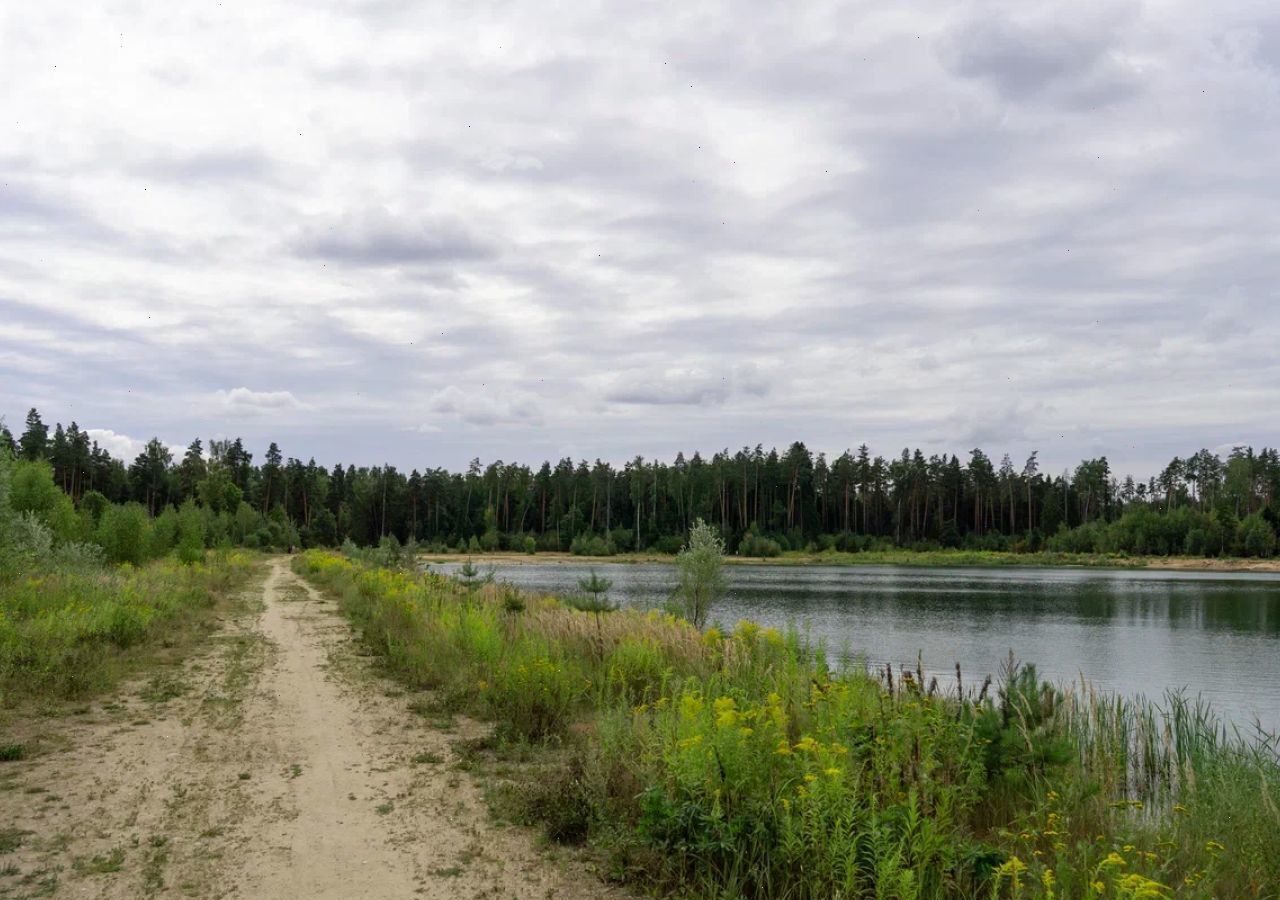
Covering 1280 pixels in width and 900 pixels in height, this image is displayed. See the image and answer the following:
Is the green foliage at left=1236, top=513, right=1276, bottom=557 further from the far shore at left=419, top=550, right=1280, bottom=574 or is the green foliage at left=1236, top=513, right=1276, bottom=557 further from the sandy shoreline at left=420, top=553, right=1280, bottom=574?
the sandy shoreline at left=420, top=553, right=1280, bottom=574

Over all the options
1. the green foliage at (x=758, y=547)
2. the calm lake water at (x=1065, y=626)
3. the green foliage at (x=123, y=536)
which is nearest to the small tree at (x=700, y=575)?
the calm lake water at (x=1065, y=626)

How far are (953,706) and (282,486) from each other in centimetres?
10811

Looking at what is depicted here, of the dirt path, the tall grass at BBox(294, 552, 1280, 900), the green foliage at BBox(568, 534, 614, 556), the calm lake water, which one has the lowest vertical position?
the green foliage at BBox(568, 534, 614, 556)

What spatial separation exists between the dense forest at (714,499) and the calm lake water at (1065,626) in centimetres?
3955

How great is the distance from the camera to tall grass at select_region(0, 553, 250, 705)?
10180mm

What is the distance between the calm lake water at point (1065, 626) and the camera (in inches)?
793

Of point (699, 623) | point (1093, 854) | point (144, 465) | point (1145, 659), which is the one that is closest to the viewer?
point (1093, 854)

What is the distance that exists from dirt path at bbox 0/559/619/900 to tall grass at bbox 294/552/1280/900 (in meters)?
0.69

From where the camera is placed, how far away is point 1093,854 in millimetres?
5246

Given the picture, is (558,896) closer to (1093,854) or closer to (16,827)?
(1093,854)

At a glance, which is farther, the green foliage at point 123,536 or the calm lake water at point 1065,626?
the green foliage at point 123,536

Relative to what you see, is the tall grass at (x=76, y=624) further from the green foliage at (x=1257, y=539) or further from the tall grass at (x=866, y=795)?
the green foliage at (x=1257, y=539)

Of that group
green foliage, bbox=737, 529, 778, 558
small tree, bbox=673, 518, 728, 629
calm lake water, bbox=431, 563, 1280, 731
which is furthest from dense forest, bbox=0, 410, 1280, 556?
small tree, bbox=673, 518, 728, 629

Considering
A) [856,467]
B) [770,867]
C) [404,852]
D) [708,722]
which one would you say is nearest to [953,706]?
[708,722]
